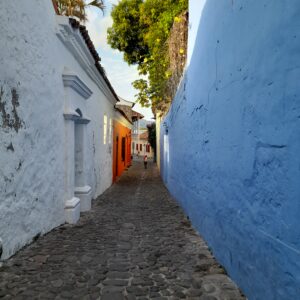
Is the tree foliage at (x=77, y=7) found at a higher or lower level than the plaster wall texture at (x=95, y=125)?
higher

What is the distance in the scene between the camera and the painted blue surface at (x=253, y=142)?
234cm

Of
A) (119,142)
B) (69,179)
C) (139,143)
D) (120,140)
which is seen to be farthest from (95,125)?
(139,143)

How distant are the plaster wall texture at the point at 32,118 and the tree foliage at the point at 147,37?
4.48 meters

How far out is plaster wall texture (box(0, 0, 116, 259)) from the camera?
3885 millimetres

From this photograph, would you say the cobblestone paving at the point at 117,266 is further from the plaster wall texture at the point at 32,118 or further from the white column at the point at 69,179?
the plaster wall texture at the point at 32,118

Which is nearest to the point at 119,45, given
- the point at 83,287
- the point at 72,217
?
the point at 72,217

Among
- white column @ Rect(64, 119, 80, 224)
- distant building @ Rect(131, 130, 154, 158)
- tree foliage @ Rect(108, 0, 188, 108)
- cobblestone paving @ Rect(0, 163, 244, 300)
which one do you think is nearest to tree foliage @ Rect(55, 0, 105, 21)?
tree foliage @ Rect(108, 0, 188, 108)

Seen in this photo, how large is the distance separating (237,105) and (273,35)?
103 centimetres

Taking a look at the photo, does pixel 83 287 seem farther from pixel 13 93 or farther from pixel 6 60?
pixel 6 60

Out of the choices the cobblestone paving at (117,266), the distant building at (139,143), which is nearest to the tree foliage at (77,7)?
the cobblestone paving at (117,266)

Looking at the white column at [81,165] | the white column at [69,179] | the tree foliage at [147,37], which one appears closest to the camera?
the white column at [69,179]

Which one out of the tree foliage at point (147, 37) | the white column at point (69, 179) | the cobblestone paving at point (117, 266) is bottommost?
the cobblestone paving at point (117, 266)

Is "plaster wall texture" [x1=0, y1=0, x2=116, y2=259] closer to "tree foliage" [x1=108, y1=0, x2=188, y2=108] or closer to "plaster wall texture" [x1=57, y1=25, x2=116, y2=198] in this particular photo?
"plaster wall texture" [x1=57, y1=25, x2=116, y2=198]

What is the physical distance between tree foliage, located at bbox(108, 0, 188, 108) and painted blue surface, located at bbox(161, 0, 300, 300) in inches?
204
